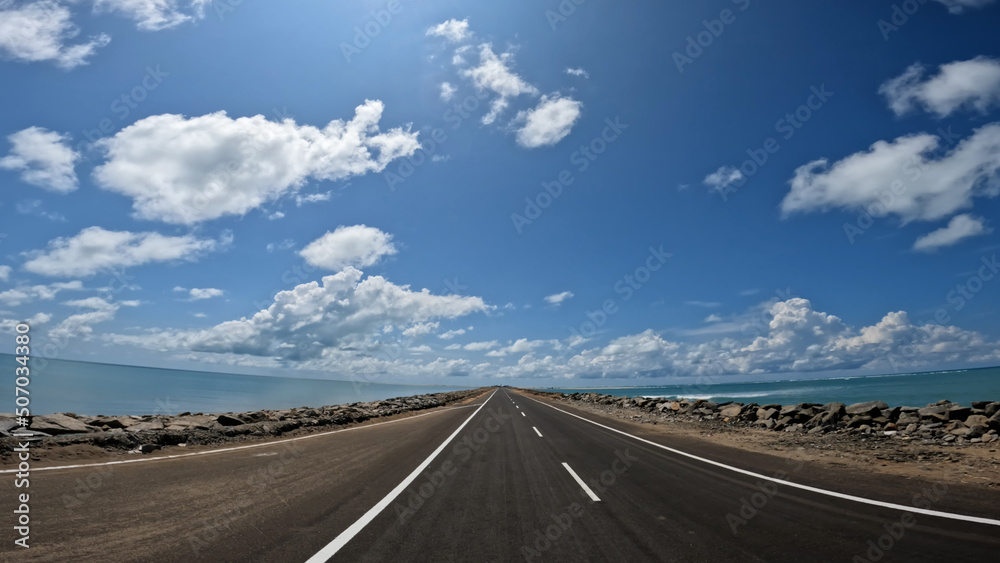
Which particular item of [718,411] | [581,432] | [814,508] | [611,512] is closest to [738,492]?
[814,508]

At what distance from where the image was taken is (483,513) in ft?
20.3

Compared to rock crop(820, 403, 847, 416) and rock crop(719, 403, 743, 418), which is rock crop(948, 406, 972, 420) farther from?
rock crop(719, 403, 743, 418)

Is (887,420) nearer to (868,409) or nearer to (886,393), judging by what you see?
(868,409)

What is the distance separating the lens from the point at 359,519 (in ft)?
18.3

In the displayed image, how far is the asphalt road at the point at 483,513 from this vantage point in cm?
455

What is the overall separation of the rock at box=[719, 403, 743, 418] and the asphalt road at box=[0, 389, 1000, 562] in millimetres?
13143

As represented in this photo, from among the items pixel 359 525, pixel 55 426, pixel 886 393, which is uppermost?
pixel 55 426

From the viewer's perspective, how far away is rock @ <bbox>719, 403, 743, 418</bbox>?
21828mm

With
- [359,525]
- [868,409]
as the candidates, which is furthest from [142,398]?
[868,409]

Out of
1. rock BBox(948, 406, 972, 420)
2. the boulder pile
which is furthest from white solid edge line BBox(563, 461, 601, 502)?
rock BBox(948, 406, 972, 420)

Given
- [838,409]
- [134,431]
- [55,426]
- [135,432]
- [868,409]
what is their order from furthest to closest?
1. [838,409]
2. [868,409]
3. [134,431]
4. [135,432]
5. [55,426]

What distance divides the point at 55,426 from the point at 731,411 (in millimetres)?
27076

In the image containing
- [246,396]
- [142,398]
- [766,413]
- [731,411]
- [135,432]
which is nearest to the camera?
[135,432]

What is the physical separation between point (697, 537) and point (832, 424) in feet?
47.2
